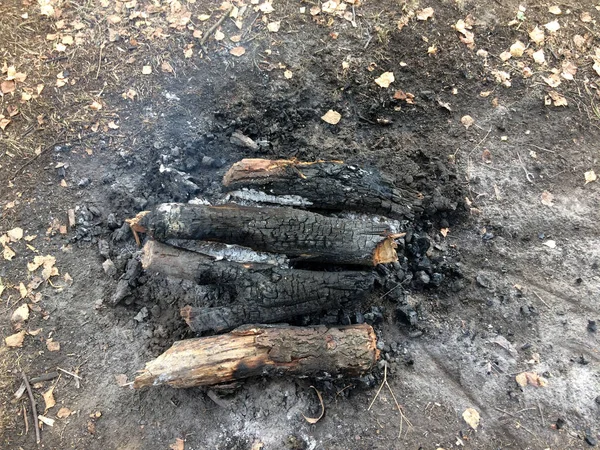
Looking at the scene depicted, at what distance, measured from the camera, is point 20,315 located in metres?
3.61

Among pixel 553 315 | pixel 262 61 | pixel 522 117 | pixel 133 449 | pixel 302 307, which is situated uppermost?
pixel 262 61

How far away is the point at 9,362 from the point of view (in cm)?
345

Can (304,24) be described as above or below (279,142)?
above

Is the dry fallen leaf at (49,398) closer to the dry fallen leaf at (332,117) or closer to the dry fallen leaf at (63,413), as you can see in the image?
the dry fallen leaf at (63,413)

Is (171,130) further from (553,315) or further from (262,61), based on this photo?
(553,315)

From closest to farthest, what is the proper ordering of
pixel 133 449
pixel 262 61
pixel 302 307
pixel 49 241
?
pixel 133 449 → pixel 302 307 → pixel 49 241 → pixel 262 61

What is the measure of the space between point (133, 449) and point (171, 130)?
9.68 ft

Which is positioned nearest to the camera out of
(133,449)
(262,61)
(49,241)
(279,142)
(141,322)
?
(133,449)

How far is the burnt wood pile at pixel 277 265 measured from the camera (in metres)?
3.12

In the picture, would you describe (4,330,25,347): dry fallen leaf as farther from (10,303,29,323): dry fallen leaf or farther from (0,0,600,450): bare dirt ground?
(10,303,29,323): dry fallen leaf

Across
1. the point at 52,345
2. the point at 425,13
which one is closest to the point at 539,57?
the point at 425,13

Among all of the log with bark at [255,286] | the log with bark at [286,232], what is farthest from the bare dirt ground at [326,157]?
the log with bark at [286,232]

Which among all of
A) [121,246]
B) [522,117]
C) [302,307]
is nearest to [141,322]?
[121,246]

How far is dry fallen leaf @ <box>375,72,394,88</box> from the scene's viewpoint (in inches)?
187
